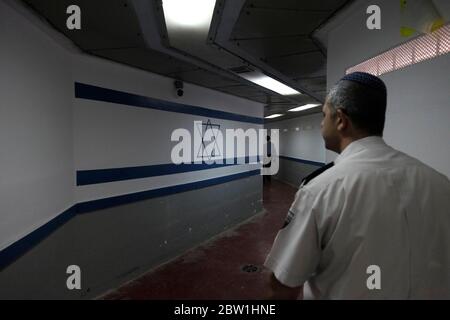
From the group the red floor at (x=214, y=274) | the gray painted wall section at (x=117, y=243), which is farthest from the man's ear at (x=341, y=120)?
the red floor at (x=214, y=274)

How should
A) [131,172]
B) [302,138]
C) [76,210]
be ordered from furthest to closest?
1. [302,138]
2. [131,172]
3. [76,210]

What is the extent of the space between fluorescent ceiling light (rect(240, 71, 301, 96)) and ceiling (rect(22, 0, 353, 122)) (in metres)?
0.13

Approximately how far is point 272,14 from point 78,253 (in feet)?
9.60

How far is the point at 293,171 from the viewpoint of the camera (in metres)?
10.4

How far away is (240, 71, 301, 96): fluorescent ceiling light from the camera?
3.71m

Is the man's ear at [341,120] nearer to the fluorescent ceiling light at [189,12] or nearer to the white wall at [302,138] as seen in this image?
the fluorescent ceiling light at [189,12]

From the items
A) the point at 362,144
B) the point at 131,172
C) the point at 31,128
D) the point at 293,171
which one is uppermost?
the point at 31,128

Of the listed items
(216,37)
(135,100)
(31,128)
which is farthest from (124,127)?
(216,37)

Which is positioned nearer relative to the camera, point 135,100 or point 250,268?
point 135,100

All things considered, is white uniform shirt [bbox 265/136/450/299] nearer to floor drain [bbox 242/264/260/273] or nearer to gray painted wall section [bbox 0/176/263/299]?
gray painted wall section [bbox 0/176/263/299]

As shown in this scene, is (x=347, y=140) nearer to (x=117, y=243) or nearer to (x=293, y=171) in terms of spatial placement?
(x=117, y=243)

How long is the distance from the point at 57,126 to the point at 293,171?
8964 mm
